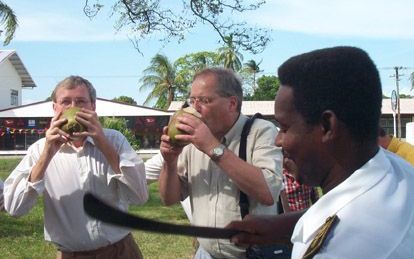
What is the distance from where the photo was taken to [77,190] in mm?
3395

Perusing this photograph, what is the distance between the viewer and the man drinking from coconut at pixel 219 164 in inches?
116

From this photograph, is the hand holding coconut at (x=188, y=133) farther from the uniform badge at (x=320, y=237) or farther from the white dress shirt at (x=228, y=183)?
the uniform badge at (x=320, y=237)

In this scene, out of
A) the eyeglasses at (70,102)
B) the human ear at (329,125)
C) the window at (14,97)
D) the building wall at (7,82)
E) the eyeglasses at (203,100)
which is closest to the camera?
the human ear at (329,125)

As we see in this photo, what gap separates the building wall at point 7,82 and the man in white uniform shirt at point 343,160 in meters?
53.7

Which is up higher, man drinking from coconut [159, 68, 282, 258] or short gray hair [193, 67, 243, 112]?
short gray hair [193, 67, 243, 112]

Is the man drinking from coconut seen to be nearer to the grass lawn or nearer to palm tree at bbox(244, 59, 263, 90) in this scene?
the grass lawn

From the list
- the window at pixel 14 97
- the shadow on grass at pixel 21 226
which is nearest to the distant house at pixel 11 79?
the window at pixel 14 97

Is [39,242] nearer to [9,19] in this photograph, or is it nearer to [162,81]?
[9,19]

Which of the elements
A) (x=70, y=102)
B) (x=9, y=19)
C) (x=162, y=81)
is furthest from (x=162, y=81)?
(x=70, y=102)

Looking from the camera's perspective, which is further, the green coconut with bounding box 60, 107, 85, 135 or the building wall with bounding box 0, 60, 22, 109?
the building wall with bounding box 0, 60, 22, 109

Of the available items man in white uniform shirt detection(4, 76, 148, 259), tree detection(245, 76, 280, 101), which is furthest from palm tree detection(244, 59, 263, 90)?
man in white uniform shirt detection(4, 76, 148, 259)

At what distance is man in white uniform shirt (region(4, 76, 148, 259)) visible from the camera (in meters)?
3.28

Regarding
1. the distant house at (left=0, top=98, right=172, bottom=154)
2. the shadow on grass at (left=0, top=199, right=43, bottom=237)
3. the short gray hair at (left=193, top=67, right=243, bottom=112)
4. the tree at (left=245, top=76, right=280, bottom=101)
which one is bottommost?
the shadow on grass at (left=0, top=199, right=43, bottom=237)

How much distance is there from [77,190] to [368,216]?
91.3 inches
